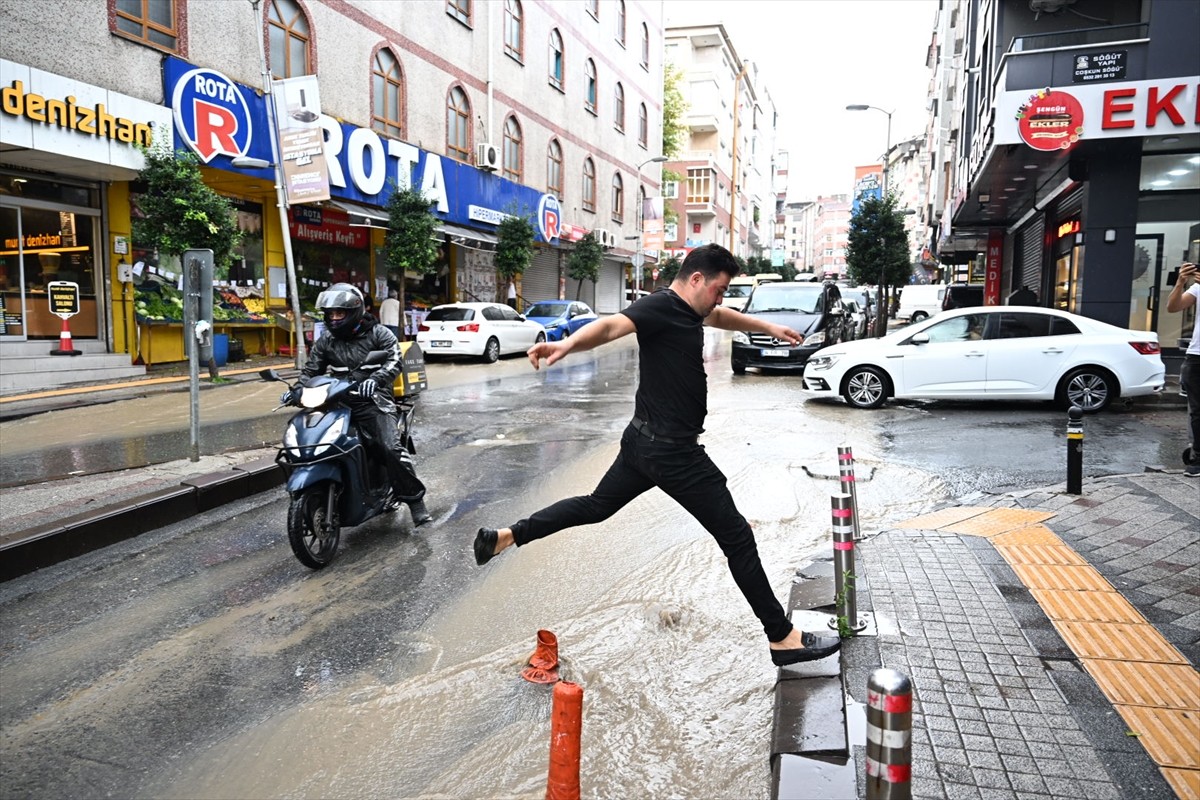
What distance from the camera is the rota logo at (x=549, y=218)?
31.2 metres

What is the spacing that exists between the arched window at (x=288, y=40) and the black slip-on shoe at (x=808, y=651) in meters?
18.7

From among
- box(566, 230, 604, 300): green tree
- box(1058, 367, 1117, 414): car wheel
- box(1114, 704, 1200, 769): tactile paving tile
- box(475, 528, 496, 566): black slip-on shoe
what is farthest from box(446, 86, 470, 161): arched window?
box(1114, 704, 1200, 769): tactile paving tile

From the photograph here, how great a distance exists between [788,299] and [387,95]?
41.5 ft

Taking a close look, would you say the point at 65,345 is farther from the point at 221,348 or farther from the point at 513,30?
the point at 513,30

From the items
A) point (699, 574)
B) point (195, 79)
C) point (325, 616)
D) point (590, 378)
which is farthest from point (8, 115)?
point (699, 574)

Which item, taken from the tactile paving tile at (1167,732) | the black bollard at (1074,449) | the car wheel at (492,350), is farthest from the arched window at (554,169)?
the tactile paving tile at (1167,732)

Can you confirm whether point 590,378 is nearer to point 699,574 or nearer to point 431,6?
point 699,574

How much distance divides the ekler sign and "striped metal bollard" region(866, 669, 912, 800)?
55.2 ft

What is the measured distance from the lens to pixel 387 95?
22.7 metres

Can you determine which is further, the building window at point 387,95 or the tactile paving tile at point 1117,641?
the building window at point 387,95

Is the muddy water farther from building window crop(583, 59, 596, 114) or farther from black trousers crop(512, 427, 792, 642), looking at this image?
building window crop(583, 59, 596, 114)

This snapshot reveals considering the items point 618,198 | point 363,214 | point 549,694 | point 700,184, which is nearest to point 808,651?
point 549,694

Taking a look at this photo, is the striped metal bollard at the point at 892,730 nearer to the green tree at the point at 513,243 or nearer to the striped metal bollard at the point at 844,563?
the striped metal bollard at the point at 844,563

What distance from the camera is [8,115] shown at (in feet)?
39.9
